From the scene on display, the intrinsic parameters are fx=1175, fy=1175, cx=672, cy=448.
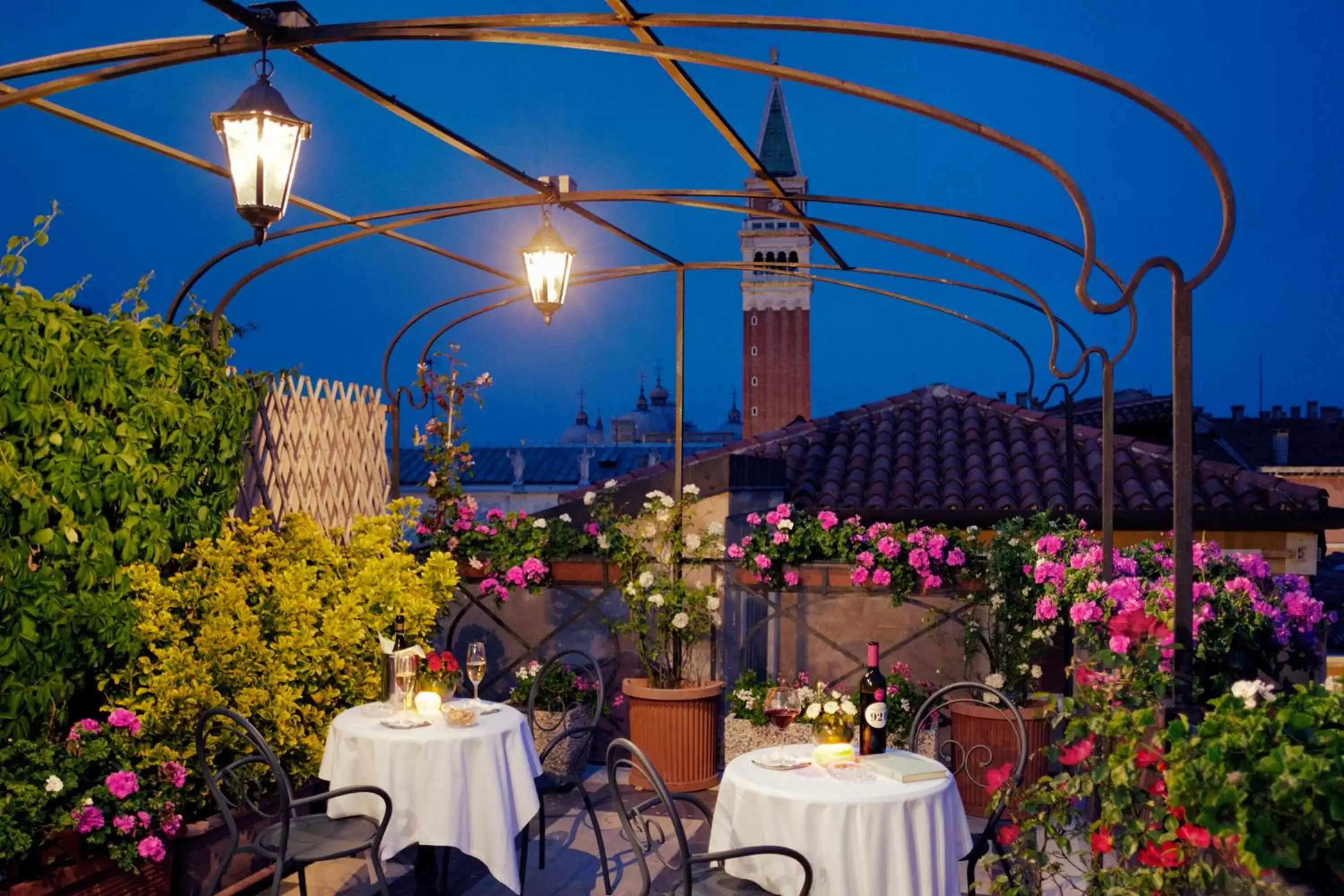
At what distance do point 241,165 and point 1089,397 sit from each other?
27.4 metres

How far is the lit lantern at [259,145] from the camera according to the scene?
3523 millimetres

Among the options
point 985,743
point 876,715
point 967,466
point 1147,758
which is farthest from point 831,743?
point 967,466

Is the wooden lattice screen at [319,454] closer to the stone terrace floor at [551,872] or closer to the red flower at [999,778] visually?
the stone terrace floor at [551,872]

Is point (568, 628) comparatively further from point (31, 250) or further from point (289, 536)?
point (31, 250)

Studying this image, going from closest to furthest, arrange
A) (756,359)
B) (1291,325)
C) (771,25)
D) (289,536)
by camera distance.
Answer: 1. (771,25)
2. (289,536)
3. (756,359)
4. (1291,325)

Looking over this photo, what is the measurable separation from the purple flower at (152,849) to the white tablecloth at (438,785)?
1.95 ft

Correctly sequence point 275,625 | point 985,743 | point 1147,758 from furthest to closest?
point 985,743 < point 275,625 < point 1147,758

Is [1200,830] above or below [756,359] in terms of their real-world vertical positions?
below

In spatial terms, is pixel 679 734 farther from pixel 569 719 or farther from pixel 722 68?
pixel 722 68

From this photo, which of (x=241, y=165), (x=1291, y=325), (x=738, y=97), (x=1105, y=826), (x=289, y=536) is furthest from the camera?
(x=1291, y=325)

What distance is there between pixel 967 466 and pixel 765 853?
10071 millimetres

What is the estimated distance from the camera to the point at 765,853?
344 centimetres

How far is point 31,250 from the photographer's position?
15.6 feet

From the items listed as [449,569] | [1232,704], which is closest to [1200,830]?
[1232,704]
